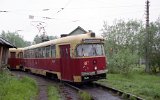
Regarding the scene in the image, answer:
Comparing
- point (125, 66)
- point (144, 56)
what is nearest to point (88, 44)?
point (125, 66)

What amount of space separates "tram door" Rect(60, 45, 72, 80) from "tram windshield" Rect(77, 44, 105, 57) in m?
0.90

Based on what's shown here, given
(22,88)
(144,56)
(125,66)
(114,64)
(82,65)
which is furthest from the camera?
(144,56)

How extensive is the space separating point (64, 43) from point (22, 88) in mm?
4438

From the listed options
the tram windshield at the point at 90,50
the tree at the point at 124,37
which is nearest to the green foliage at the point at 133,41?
the tree at the point at 124,37

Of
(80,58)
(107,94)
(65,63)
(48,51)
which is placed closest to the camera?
(107,94)

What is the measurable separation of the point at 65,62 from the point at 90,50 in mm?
1835

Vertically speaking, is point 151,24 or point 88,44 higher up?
point 151,24

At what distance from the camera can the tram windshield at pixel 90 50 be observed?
752 inches

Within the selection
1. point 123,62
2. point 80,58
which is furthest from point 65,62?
point 123,62

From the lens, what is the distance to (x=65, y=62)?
20.2 meters

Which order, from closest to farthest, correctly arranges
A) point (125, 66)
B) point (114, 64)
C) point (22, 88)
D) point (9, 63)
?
point (22, 88) < point (125, 66) < point (114, 64) < point (9, 63)

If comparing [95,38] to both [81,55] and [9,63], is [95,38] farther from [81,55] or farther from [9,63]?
[9,63]

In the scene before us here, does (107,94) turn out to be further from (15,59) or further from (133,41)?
(133,41)

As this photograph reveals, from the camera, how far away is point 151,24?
4656cm
